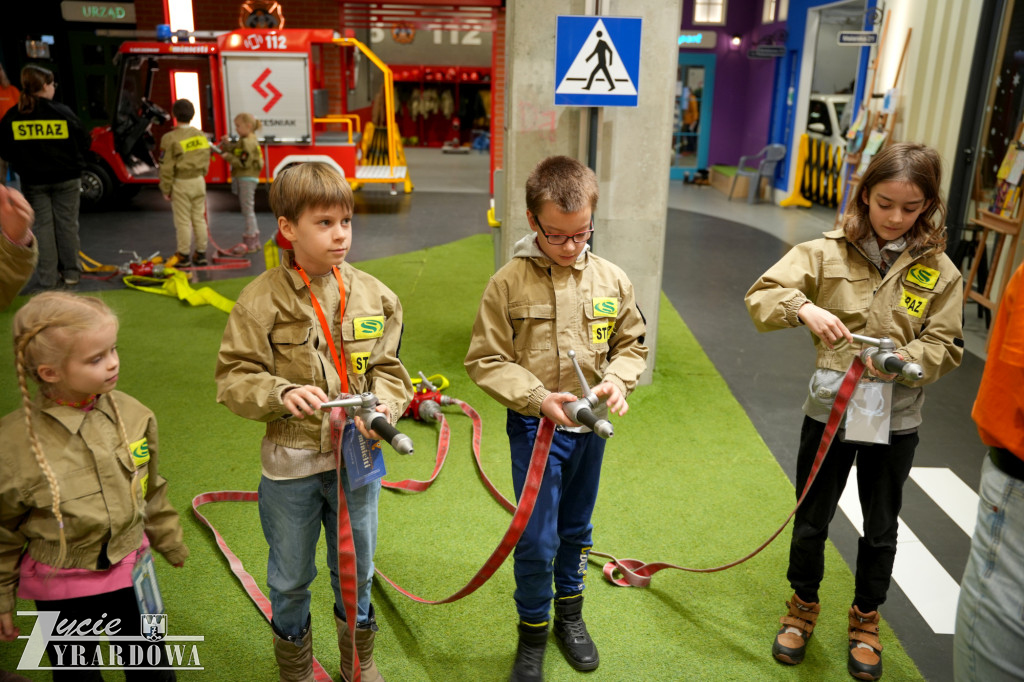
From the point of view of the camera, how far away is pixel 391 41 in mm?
22859

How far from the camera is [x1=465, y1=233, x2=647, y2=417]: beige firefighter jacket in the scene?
2367 mm

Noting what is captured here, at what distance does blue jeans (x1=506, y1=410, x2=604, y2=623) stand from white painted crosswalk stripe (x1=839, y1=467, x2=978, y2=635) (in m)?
1.43

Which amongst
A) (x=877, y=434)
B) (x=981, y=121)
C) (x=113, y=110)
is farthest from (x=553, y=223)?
(x=113, y=110)

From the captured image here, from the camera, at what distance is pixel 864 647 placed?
2719mm

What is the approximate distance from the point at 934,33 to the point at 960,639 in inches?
350

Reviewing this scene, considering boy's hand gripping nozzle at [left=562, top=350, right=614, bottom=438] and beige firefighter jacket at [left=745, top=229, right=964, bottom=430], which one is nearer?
boy's hand gripping nozzle at [left=562, top=350, right=614, bottom=438]

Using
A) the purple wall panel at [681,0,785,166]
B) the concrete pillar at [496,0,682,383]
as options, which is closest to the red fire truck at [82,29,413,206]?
the concrete pillar at [496,0,682,383]

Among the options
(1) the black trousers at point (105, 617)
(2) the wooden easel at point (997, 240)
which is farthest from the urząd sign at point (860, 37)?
(1) the black trousers at point (105, 617)

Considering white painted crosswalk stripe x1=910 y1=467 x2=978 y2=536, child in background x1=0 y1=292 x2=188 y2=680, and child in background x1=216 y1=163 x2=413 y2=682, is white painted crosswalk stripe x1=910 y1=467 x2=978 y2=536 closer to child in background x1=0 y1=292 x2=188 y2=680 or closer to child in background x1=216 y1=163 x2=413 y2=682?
child in background x1=216 y1=163 x2=413 y2=682

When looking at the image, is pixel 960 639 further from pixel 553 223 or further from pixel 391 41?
pixel 391 41

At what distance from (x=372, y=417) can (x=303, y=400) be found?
200mm

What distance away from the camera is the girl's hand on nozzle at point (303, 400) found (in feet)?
6.27

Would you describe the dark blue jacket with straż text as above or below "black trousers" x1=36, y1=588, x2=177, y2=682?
above

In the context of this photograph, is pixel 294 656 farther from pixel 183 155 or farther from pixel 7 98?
pixel 7 98
